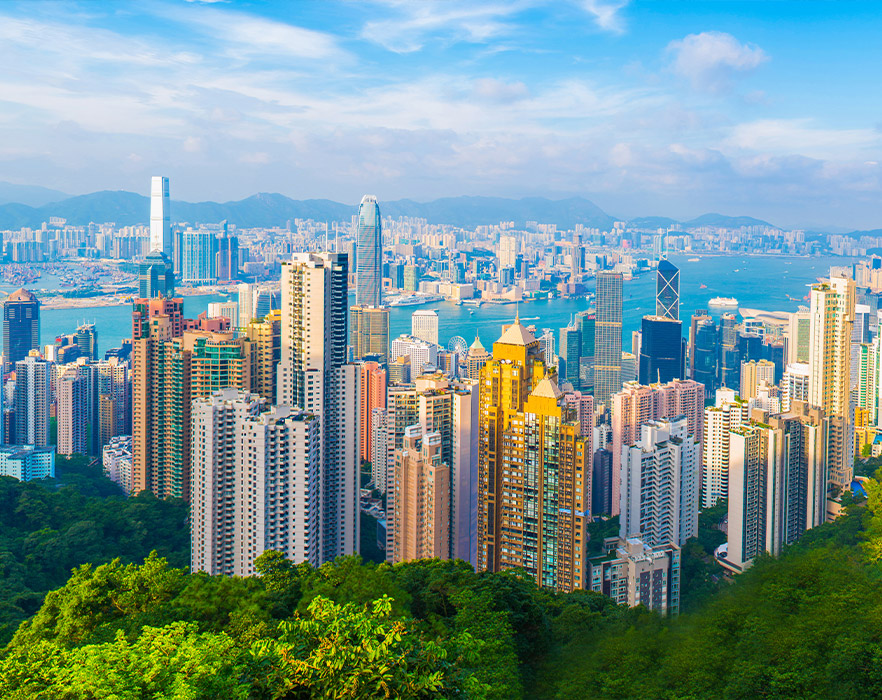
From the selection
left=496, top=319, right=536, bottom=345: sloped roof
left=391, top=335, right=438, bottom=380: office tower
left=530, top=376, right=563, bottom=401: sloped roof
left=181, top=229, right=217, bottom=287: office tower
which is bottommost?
left=391, top=335, right=438, bottom=380: office tower

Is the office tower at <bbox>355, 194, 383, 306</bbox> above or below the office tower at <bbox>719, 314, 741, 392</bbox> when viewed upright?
above

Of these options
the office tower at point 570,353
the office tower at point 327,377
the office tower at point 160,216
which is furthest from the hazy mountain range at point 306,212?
the office tower at point 327,377

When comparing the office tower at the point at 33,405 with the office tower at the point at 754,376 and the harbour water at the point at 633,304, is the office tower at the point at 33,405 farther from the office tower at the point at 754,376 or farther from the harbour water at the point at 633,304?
the office tower at the point at 754,376

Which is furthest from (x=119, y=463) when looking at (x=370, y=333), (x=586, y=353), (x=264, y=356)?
(x=586, y=353)

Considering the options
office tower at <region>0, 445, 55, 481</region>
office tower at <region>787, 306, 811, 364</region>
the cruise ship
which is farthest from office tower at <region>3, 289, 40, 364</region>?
the cruise ship

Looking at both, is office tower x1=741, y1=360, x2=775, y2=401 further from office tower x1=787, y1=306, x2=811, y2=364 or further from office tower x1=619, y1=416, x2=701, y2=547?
office tower x1=619, y1=416, x2=701, y2=547

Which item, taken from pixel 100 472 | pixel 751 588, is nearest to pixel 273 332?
pixel 100 472

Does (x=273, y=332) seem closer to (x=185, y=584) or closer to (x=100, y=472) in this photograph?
(x=100, y=472)
